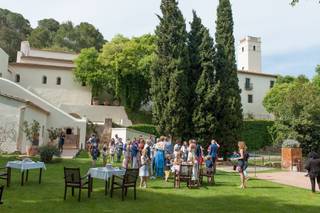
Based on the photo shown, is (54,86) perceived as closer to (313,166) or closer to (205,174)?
(205,174)

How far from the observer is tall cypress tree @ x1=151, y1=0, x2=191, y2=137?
26.6 meters

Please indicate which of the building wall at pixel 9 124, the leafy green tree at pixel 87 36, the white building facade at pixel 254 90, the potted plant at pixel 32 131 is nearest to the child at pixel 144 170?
the building wall at pixel 9 124

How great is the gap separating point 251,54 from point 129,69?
111ft

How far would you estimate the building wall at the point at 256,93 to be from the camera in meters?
60.1

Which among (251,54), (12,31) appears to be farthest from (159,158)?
(12,31)

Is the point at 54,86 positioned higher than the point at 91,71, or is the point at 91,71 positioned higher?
the point at 91,71

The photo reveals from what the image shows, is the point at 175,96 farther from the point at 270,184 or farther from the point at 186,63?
the point at 270,184

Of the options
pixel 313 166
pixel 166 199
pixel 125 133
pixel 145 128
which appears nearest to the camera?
pixel 166 199

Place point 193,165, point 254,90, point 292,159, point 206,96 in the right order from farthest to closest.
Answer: point 254,90, point 206,96, point 292,159, point 193,165

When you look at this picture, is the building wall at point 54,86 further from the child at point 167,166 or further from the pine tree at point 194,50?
the child at point 167,166

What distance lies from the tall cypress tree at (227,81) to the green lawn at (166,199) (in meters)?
12.1

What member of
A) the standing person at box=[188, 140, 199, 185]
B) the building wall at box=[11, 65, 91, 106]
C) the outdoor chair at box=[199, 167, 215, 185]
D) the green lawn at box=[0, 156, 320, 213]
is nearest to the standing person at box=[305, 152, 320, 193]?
the green lawn at box=[0, 156, 320, 213]

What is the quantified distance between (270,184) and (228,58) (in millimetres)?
14991

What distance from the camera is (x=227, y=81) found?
28.8 metres
